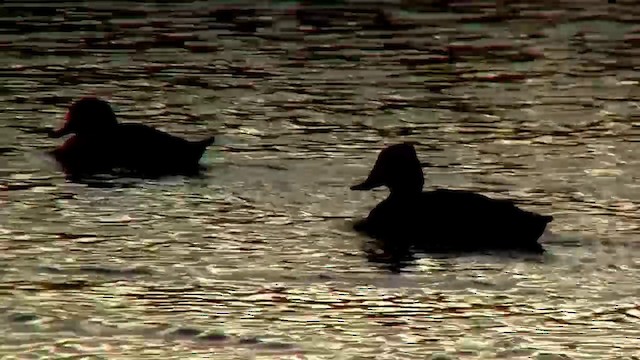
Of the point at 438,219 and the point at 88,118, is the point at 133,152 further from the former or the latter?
the point at 438,219

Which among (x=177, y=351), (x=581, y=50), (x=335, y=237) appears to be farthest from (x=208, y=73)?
(x=177, y=351)

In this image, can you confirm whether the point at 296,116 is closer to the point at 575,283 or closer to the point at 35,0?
the point at 575,283

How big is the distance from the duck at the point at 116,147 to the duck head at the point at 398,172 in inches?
80.9

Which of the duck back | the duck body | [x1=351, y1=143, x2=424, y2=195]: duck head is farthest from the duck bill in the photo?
the duck body

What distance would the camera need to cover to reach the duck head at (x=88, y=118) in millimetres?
17312

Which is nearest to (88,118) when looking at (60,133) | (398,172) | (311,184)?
(60,133)

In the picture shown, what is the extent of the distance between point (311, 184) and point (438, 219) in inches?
73.7

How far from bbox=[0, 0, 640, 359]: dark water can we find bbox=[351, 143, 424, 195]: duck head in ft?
0.88

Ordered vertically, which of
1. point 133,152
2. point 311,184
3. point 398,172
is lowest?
point 311,184

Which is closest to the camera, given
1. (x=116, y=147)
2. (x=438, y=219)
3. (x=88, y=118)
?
(x=438, y=219)

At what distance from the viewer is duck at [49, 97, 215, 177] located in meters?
16.1

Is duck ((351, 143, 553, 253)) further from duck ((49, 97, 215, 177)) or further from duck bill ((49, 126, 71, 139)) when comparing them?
duck bill ((49, 126, 71, 139))

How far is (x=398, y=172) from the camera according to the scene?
14.4 meters

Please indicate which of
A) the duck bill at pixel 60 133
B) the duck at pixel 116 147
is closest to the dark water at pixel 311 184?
the duck bill at pixel 60 133
